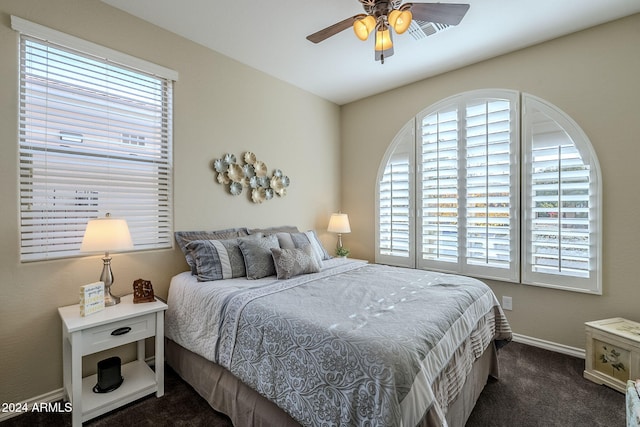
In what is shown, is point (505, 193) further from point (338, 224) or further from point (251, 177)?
point (251, 177)

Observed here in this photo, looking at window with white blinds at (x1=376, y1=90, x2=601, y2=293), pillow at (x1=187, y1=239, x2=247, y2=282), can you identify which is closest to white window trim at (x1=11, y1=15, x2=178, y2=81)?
pillow at (x1=187, y1=239, x2=247, y2=282)

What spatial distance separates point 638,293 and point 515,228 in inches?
37.8

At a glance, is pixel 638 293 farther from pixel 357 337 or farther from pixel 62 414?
pixel 62 414

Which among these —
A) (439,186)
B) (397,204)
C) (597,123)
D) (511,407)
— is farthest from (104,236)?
(597,123)

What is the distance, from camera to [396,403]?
42.8 inches

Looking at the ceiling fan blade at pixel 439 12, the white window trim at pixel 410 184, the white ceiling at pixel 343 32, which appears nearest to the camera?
the ceiling fan blade at pixel 439 12

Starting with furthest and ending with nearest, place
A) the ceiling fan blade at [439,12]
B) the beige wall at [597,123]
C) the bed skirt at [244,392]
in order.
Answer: the beige wall at [597,123]
the ceiling fan blade at [439,12]
the bed skirt at [244,392]

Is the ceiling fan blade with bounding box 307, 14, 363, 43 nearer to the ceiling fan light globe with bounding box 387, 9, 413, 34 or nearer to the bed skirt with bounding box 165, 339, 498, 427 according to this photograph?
the ceiling fan light globe with bounding box 387, 9, 413, 34

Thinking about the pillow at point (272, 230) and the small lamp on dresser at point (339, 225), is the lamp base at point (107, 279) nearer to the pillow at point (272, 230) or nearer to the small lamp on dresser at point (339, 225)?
the pillow at point (272, 230)

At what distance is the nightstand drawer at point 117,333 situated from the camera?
177cm

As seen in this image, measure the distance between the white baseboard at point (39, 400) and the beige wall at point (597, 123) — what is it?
382 centimetres

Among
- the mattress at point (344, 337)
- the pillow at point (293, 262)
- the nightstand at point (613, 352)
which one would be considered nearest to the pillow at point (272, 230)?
the pillow at point (293, 262)

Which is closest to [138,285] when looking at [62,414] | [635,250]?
[62,414]

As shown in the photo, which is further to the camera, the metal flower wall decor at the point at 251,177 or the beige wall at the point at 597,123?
the metal flower wall decor at the point at 251,177
